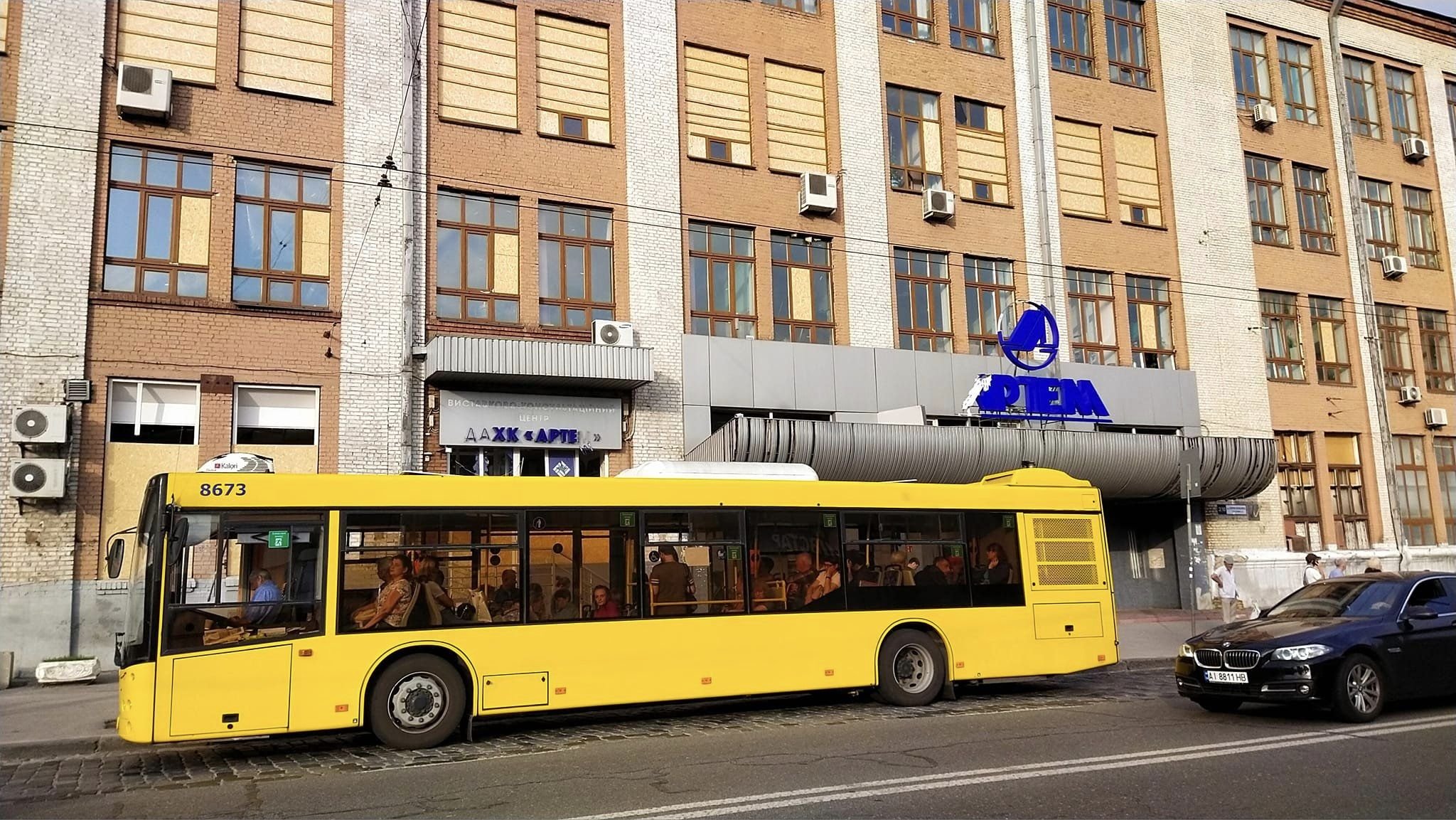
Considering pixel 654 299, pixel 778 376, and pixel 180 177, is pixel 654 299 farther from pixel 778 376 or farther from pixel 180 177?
pixel 180 177

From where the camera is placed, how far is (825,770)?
838 centimetres

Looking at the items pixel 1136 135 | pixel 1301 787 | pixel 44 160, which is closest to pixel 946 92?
pixel 1136 135

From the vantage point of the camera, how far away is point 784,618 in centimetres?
1191

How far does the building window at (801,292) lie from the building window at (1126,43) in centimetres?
1033

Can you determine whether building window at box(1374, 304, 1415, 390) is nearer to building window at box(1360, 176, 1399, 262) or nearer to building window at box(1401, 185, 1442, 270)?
building window at box(1360, 176, 1399, 262)

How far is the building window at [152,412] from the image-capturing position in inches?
644

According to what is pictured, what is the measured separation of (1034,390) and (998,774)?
611 inches

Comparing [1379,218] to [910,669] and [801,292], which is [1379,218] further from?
[910,669]

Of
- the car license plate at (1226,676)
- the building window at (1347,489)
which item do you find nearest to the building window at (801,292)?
the car license plate at (1226,676)

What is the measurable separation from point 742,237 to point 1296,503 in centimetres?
1622

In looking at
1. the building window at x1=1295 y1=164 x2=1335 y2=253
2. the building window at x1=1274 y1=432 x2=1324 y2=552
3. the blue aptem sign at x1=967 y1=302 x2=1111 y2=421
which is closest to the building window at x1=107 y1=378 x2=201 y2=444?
the blue aptem sign at x1=967 y1=302 x2=1111 y2=421

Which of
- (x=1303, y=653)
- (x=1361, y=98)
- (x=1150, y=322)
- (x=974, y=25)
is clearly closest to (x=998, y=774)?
(x=1303, y=653)

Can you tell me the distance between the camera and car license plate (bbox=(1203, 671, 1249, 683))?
10.6m

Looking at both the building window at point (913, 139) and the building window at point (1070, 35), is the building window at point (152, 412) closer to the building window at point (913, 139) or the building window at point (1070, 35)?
the building window at point (913, 139)
